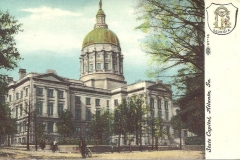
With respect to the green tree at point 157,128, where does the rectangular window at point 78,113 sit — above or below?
above

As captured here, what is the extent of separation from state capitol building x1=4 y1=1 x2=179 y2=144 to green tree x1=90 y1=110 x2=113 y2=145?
0.16m

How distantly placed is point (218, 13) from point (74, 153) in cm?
425

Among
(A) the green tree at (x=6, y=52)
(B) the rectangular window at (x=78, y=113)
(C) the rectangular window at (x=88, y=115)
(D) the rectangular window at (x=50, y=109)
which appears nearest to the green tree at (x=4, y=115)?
(A) the green tree at (x=6, y=52)

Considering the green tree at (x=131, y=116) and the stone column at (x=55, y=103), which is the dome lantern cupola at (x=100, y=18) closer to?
the green tree at (x=131, y=116)

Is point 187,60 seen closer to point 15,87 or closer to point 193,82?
point 193,82

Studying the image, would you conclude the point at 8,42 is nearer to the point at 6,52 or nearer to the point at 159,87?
the point at 6,52

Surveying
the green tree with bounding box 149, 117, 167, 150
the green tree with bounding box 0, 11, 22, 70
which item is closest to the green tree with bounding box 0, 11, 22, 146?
the green tree with bounding box 0, 11, 22, 70

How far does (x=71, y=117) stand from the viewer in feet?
29.2

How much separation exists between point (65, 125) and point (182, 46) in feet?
11.1

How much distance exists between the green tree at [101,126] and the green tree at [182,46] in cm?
167

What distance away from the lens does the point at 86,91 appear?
32.6ft

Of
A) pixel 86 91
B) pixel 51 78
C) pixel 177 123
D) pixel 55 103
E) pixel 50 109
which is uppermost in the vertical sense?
pixel 51 78

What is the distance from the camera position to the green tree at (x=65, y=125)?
8755mm

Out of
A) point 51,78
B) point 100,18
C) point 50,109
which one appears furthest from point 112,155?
point 100,18
